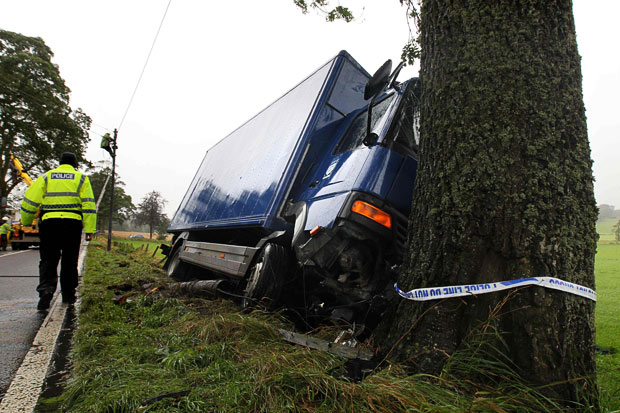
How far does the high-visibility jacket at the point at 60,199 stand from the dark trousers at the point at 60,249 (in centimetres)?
10

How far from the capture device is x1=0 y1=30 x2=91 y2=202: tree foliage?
25.6m

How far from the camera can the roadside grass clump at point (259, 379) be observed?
1573 millimetres

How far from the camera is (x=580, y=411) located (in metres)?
1.59

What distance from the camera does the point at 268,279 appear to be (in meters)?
3.30

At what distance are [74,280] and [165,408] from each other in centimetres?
358

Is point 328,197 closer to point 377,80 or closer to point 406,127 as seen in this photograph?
point 406,127

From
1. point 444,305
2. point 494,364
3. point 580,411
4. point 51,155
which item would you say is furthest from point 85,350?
point 51,155

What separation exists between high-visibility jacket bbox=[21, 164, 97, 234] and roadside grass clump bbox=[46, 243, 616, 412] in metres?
2.23

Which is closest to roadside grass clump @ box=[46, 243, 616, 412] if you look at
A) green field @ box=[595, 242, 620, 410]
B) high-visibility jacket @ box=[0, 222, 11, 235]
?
green field @ box=[595, 242, 620, 410]

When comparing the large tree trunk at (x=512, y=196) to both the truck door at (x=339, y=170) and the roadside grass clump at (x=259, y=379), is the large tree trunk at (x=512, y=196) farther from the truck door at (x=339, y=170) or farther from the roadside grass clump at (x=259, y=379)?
the truck door at (x=339, y=170)

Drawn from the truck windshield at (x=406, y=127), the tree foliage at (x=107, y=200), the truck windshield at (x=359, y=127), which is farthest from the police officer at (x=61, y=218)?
the tree foliage at (x=107, y=200)

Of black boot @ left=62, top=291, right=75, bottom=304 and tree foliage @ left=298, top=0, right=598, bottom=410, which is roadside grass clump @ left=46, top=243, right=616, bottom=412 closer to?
tree foliage @ left=298, top=0, right=598, bottom=410

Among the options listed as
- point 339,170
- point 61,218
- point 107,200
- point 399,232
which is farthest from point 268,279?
point 107,200

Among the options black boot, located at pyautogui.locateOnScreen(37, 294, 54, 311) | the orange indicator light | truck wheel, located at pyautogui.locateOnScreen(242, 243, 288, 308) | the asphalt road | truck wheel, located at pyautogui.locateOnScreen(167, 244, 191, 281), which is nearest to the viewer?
the asphalt road
